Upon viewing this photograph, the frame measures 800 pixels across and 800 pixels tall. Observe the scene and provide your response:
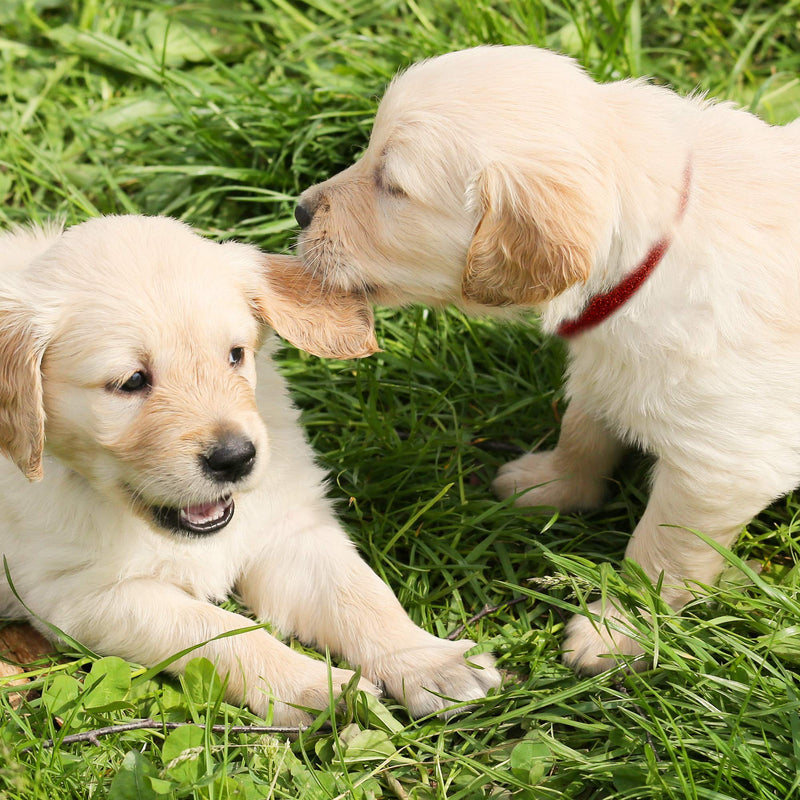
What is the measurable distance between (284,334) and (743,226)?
130 cm

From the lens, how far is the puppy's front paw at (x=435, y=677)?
2.81 meters

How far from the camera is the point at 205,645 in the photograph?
2.85m

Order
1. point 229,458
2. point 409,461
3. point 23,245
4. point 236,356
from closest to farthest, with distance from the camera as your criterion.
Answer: point 229,458 → point 236,356 → point 23,245 → point 409,461

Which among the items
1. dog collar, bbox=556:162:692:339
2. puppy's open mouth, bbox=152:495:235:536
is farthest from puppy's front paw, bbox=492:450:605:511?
puppy's open mouth, bbox=152:495:235:536

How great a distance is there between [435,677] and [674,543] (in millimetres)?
782

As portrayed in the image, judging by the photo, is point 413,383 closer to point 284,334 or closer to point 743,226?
point 284,334

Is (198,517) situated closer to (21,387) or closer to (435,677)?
(21,387)

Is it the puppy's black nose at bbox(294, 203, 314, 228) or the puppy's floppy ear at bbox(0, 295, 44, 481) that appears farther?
the puppy's black nose at bbox(294, 203, 314, 228)

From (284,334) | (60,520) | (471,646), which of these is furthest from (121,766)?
(284,334)

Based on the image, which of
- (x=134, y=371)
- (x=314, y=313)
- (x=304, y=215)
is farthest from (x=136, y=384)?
(x=304, y=215)

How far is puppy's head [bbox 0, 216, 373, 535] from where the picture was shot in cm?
256

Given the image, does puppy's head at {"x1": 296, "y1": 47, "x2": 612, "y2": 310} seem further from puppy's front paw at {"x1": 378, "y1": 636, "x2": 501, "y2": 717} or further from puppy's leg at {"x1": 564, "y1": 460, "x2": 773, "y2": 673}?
puppy's front paw at {"x1": 378, "y1": 636, "x2": 501, "y2": 717}

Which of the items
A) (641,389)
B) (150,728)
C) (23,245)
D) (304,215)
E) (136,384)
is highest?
(304,215)

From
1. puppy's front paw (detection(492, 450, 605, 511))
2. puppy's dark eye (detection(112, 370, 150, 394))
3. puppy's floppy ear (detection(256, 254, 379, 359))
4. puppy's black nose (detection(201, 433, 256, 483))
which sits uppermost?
puppy's floppy ear (detection(256, 254, 379, 359))
